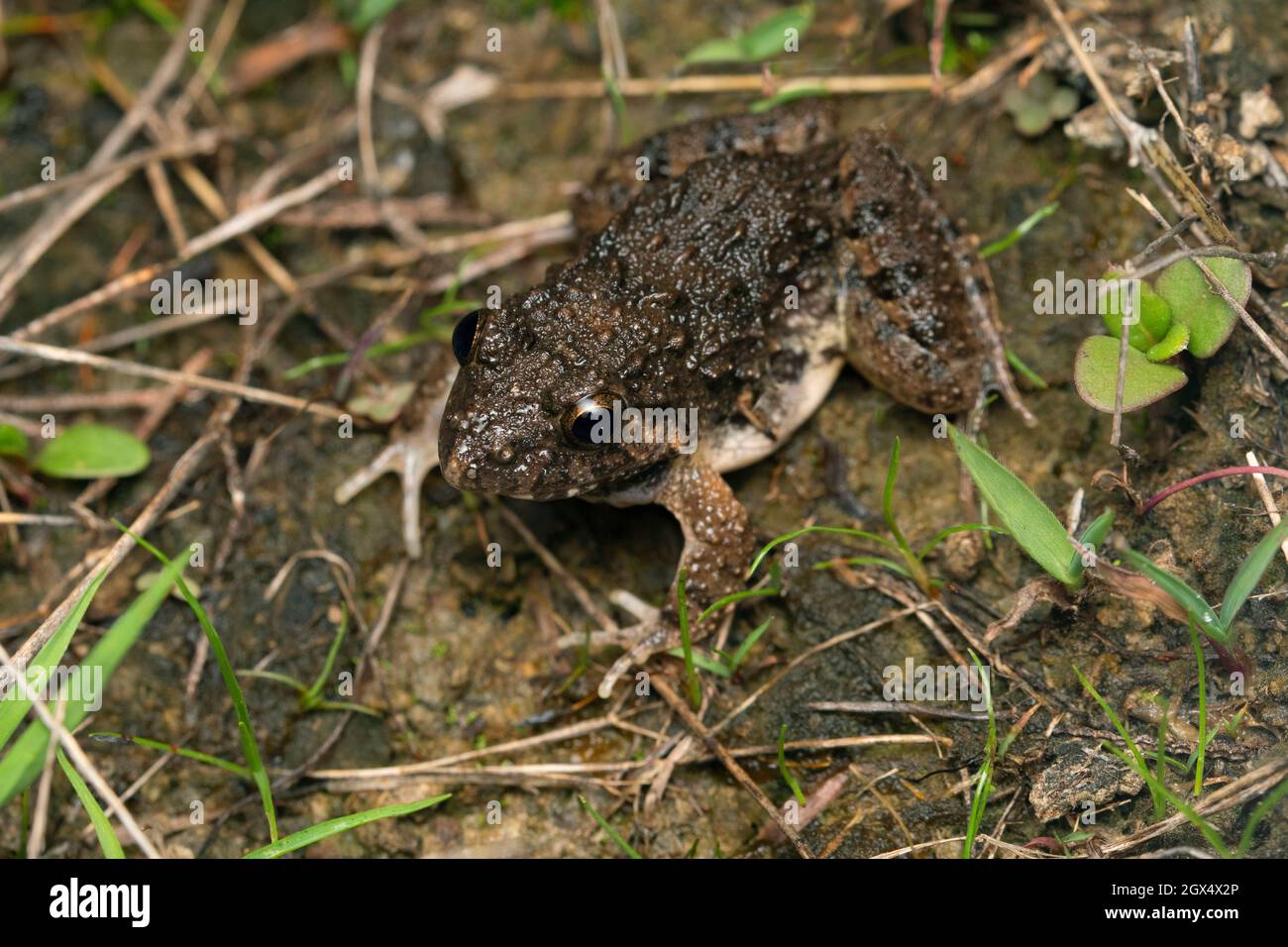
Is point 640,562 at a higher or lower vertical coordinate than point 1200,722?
higher

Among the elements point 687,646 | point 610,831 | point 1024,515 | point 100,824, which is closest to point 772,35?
point 1024,515

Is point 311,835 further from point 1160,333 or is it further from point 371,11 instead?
point 371,11

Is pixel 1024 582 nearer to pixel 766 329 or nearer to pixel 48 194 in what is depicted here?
pixel 766 329

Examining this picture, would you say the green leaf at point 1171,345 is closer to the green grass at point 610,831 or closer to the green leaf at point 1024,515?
the green leaf at point 1024,515
